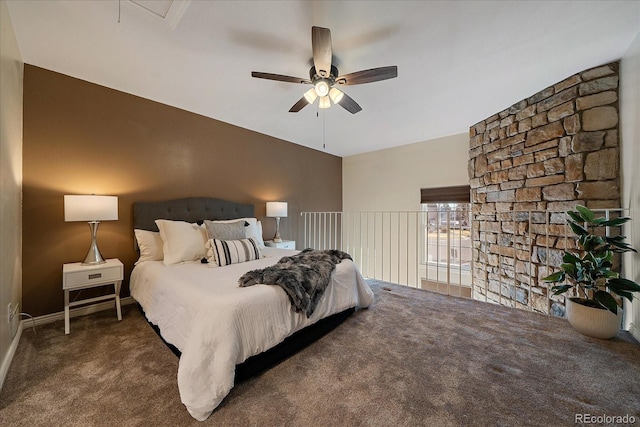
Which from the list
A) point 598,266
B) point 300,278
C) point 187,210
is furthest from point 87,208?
point 598,266

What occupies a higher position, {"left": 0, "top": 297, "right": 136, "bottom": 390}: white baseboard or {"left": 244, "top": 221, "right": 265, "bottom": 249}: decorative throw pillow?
{"left": 244, "top": 221, "right": 265, "bottom": 249}: decorative throw pillow

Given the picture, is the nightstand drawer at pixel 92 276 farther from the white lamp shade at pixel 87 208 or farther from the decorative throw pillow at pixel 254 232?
the decorative throw pillow at pixel 254 232

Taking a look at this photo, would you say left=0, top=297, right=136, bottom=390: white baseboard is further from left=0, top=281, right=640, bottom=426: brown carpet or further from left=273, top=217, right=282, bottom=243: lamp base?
left=273, top=217, right=282, bottom=243: lamp base

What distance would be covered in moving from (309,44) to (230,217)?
2466 millimetres

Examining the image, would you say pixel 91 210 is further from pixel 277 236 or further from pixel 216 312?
pixel 277 236

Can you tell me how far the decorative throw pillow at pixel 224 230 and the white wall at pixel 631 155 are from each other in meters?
3.55

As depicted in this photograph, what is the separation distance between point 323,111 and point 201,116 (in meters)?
1.68

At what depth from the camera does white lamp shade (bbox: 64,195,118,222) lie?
2.04 meters

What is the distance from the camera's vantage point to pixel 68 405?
50.5 inches

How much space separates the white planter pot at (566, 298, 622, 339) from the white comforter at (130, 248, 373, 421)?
1.85 meters

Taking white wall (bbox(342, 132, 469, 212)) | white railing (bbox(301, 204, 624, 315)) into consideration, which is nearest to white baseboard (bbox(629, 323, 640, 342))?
white railing (bbox(301, 204, 624, 315))

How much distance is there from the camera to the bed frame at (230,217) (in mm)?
1531

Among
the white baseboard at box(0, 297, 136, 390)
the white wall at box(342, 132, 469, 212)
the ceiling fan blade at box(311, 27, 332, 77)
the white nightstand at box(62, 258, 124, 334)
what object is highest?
the ceiling fan blade at box(311, 27, 332, 77)

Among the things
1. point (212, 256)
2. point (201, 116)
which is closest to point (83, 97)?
point (201, 116)
